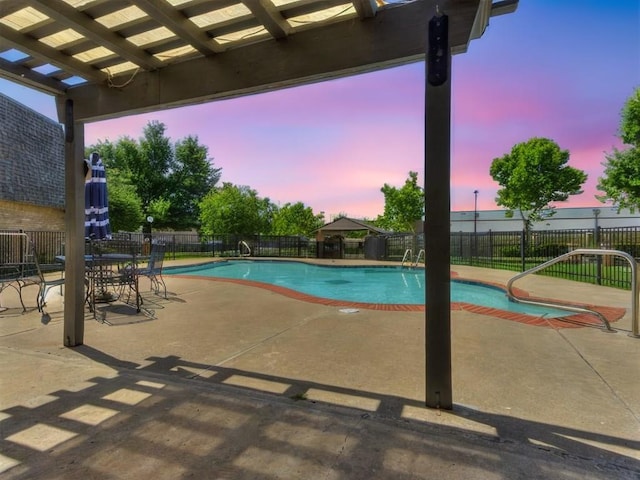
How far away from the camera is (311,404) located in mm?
2328

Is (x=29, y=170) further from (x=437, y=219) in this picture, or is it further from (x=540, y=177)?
(x=540, y=177)

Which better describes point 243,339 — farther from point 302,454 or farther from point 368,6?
point 368,6

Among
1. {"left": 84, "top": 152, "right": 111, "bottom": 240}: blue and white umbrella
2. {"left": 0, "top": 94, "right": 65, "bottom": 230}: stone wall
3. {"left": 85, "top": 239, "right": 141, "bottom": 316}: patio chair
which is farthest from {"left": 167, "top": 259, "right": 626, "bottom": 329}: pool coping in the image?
{"left": 0, "top": 94, "right": 65, "bottom": 230}: stone wall

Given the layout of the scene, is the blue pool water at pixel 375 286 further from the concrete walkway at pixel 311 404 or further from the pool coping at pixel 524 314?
the concrete walkway at pixel 311 404

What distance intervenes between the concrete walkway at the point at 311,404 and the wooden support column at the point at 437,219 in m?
0.26

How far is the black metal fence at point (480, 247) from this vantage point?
9.26m

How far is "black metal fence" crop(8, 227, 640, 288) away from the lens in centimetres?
926

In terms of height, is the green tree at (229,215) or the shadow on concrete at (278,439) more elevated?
the green tree at (229,215)

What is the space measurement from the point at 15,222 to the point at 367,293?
1358 centimetres

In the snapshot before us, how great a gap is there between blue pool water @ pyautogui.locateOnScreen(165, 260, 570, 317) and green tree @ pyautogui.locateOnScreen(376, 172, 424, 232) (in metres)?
14.3

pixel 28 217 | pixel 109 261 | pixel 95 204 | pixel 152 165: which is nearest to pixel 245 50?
pixel 109 261

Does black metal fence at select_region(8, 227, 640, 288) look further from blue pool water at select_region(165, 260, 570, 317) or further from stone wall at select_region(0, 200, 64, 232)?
blue pool water at select_region(165, 260, 570, 317)

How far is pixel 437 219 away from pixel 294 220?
37.1m

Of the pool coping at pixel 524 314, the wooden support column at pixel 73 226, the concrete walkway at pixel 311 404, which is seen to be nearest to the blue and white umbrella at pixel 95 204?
the concrete walkway at pixel 311 404
